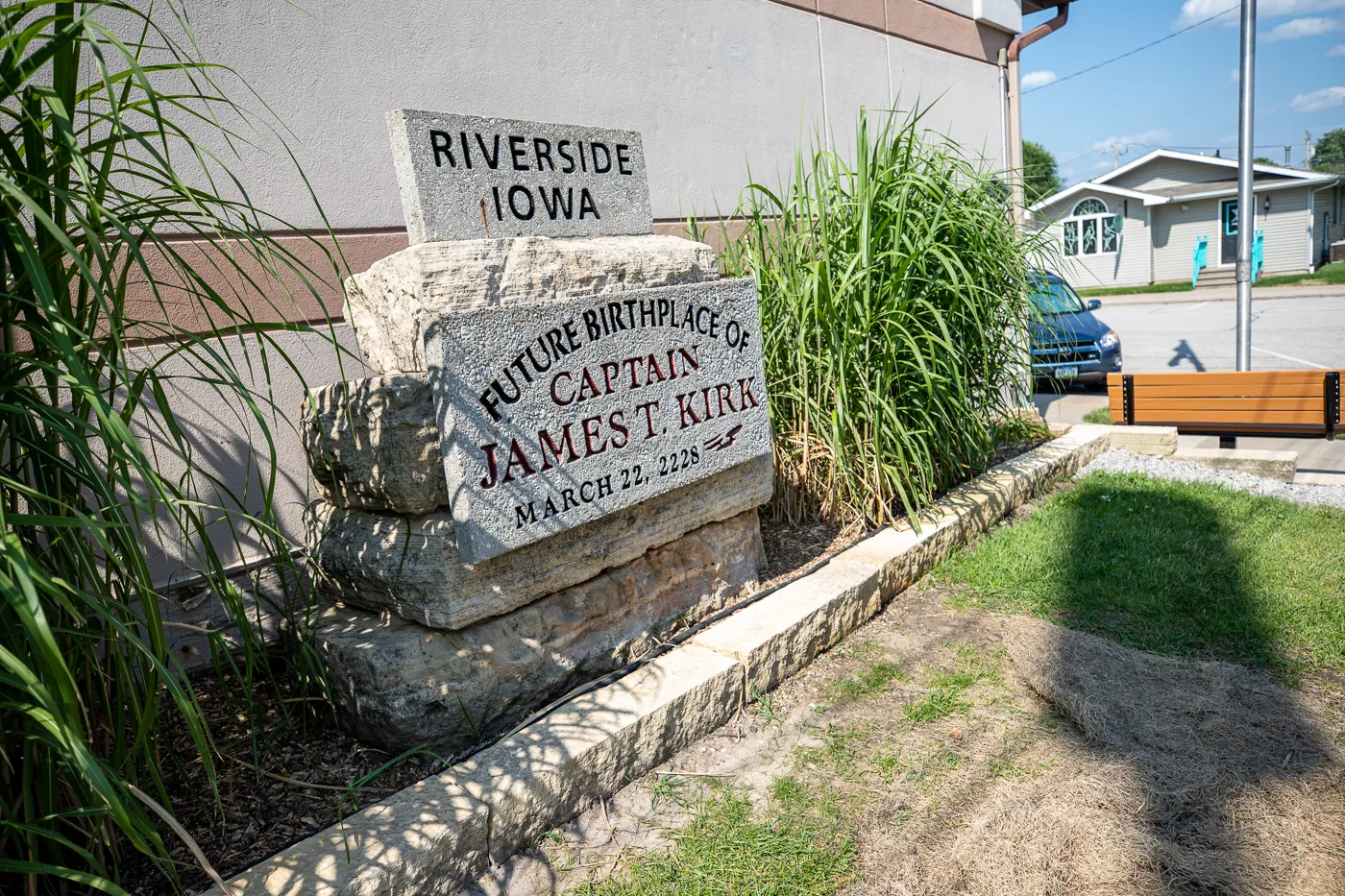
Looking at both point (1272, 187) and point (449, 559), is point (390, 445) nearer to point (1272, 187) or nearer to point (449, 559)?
point (449, 559)

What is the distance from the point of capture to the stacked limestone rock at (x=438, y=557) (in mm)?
2490

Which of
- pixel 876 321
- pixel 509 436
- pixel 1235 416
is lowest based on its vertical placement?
pixel 1235 416

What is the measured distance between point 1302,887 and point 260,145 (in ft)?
12.7

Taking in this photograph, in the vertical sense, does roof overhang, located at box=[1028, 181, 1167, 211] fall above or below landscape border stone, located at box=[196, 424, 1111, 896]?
above

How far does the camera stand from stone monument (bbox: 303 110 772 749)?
247 centimetres

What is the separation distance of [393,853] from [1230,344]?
Answer: 1536 cm

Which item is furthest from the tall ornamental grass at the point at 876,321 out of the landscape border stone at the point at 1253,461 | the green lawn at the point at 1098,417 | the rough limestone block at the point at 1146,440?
the green lawn at the point at 1098,417

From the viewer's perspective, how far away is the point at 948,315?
13.7 feet

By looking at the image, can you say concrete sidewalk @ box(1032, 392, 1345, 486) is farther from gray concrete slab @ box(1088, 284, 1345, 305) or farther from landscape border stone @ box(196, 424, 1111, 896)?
gray concrete slab @ box(1088, 284, 1345, 305)

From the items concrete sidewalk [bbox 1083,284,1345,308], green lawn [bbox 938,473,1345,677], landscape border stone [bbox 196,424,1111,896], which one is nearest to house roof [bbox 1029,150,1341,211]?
concrete sidewalk [bbox 1083,284,1345,308]

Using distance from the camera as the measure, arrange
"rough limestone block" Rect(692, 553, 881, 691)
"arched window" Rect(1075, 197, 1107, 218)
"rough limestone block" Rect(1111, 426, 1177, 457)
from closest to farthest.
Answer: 1. "rough limestone block" Rect(692, 553, 881, 691)
2. "rough limestone block" Rect(1111, 426, 1177, 457)
3. "arched window" Rect(1075, 197, 1107, 218)

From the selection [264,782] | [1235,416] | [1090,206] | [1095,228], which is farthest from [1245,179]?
[1090,206]

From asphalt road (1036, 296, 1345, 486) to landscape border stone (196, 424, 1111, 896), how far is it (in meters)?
3.64

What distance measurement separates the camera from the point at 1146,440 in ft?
19.4
